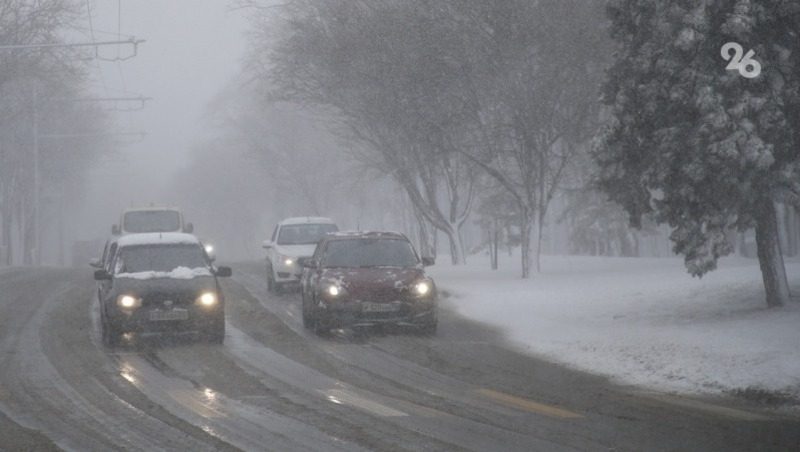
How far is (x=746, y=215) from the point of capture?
18.6 m

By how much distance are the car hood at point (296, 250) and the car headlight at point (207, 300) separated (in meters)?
10.7

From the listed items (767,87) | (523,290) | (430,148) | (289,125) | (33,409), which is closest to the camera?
(33,409)

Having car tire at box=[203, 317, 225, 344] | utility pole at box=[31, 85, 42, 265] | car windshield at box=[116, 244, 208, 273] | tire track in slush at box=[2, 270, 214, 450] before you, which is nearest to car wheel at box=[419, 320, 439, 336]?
car tire at box=[203, 317, 225, 344]

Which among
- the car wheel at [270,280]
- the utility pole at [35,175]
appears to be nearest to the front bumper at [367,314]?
the car wheel at [270,280]

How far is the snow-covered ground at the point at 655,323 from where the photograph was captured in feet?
45.7

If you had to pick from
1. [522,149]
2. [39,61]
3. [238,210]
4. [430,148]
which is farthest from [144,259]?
[238,210]

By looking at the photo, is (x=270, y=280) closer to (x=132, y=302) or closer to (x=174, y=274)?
(x=174, y=274)

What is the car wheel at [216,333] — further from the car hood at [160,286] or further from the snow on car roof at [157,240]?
the snow on car roof at [157,240]

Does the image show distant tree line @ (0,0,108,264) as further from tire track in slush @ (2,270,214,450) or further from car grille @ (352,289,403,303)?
tire track in slush @ (2,270,214,450)

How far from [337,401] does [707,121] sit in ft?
26.0

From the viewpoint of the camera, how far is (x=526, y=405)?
38.8 ft

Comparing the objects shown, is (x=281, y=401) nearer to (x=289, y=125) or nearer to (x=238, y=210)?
(x=289, y=125)

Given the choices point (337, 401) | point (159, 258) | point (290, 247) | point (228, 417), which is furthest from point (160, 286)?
point (290, 247)

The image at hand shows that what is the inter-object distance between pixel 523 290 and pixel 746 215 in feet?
28.8
